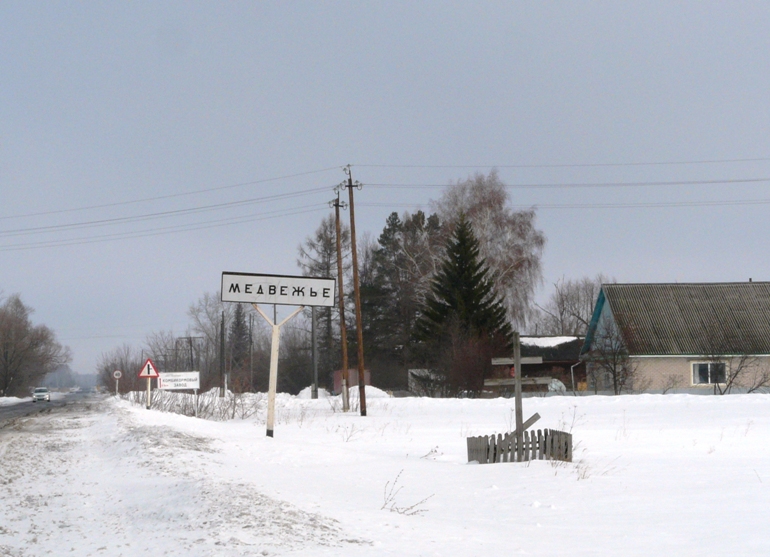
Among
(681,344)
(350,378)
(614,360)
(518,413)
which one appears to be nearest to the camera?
(518,413)

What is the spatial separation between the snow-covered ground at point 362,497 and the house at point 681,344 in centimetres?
2261

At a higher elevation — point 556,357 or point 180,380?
point 556,357

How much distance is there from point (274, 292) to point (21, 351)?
90.2 m

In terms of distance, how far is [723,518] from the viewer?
8.22 metres

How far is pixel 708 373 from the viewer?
4034 cm

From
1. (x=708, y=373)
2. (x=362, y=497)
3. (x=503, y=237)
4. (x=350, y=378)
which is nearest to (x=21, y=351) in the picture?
(x=350, y=378)

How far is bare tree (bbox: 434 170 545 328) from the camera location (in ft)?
168

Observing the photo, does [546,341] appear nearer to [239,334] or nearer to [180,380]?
[180,380]

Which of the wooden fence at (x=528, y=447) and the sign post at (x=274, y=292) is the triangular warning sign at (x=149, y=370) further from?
the wooden fence at (x=528, y=447)

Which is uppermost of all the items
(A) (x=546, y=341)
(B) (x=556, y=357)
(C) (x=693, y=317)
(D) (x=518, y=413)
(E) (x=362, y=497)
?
(C) (x=693, y=317)

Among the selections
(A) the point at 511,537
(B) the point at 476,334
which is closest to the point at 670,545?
(A) the point at 511,537

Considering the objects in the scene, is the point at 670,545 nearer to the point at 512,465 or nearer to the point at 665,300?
the point at 512,465

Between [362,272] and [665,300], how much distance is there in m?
33.1

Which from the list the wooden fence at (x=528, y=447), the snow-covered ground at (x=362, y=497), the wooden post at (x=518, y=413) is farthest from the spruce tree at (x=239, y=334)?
the wooden fence at (x=528, y=447)
